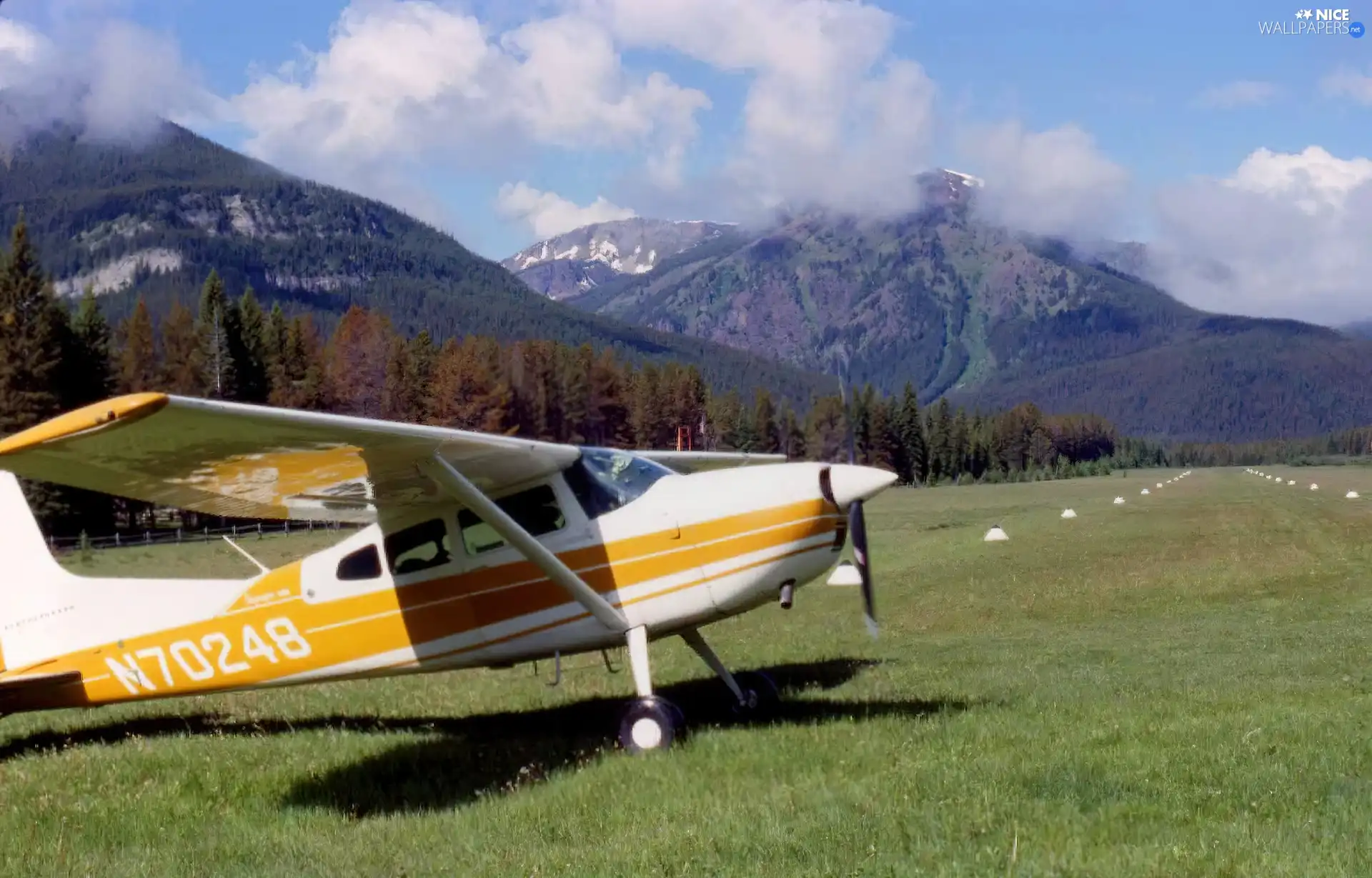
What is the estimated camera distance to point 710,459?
13117 millimetres

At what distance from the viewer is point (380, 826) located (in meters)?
7.77

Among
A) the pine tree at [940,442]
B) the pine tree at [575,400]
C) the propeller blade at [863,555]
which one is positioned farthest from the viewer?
the pine tree at [940,442]

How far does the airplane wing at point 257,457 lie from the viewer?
6715mm

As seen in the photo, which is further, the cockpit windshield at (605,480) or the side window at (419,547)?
the side window at (419,547)

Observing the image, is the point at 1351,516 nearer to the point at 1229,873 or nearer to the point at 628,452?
the point at 628,452

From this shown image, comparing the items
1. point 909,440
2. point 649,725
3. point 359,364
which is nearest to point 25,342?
point 359,364

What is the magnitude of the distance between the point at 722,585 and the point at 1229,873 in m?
4.91

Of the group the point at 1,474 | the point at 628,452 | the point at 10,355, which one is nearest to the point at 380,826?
the point at 628,452

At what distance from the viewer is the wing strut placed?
8.94 m

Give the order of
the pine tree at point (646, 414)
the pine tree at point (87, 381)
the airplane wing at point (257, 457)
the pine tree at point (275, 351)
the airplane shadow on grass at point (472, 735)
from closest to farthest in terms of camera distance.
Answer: the airplane wing at point (257, 457), the airplane shadow on grass at point (472, 735), the pine tree at point (87, 381), the pine tree at point (275, 351), the pine tree at point (646, 414)

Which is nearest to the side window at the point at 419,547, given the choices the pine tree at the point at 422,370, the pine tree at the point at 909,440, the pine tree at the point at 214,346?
the pine tree at the point at 214,346

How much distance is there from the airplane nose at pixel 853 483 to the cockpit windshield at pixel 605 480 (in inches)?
59.8

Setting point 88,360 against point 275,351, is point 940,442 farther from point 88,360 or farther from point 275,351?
point 88,360

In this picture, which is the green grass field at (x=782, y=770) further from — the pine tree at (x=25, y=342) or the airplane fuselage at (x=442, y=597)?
the pine tree at (x=25, y=342)
